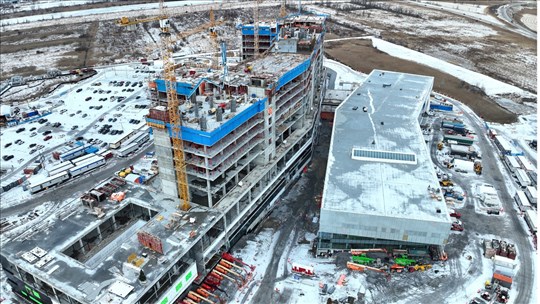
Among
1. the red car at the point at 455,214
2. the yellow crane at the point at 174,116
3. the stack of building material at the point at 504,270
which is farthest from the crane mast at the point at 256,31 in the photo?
the stack of building material at the point at 504,270

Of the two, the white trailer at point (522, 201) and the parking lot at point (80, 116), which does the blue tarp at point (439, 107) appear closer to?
the white trailer at point (522, 201)

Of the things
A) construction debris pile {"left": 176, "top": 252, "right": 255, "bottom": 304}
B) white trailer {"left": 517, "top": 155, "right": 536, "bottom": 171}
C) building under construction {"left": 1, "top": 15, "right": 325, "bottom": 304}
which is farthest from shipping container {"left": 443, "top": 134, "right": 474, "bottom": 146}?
construction debris pile {"left": 176, "top": 252, "right": 255, "bottom": 304}

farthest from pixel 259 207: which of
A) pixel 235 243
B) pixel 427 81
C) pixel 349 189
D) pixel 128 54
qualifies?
pixel 128 54

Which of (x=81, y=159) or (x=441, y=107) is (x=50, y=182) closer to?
(x=81, y=159)

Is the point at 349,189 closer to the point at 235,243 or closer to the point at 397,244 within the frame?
the point at 397,244

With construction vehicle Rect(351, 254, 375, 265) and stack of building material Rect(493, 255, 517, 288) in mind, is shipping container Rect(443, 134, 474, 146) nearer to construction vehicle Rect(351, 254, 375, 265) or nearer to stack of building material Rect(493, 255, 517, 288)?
stack of building material Rect(493, 255, 517, 288)

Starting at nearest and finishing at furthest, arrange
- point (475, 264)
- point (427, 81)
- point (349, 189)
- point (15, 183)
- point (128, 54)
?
point (475, 264)
point (349, 189)
point (15, 183)
point (427, 81)
point (128, 54)
